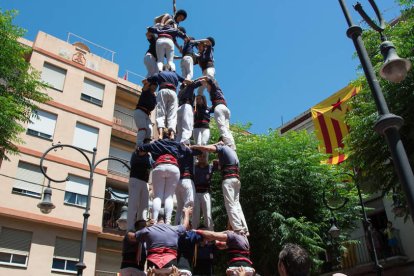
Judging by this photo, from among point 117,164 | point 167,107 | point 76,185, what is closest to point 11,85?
point 76,185

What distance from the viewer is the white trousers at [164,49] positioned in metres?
11.0

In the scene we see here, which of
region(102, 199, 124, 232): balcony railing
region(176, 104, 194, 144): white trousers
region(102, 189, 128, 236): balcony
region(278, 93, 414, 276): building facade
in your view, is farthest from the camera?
region(102, 199, 124, 232): balcony railing

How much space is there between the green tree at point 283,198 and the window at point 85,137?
39.6ft

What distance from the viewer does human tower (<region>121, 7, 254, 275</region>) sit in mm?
7082

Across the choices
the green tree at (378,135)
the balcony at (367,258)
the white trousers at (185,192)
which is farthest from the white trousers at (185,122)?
the balcony at (367,258)

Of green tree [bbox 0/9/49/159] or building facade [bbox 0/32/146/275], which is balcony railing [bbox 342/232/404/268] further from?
green tree [bbox 0/9/49/159]

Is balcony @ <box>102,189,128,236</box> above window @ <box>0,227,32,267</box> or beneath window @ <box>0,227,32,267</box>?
above

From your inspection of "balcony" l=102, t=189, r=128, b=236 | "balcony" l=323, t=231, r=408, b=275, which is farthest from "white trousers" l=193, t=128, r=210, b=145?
"balcony" l=102, t=189, r=128, b=236

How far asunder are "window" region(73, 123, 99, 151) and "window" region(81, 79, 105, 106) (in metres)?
2.24

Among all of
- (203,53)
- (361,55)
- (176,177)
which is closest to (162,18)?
(203,53)

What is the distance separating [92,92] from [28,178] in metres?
8.43

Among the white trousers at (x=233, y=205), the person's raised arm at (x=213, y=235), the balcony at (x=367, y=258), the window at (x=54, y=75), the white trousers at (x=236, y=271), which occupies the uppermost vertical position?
the window at (x=54, y=75)

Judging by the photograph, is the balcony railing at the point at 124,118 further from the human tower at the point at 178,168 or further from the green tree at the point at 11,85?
the human tower at the point at 178,168

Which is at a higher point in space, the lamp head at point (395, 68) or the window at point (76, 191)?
the window at point (76, 191)
